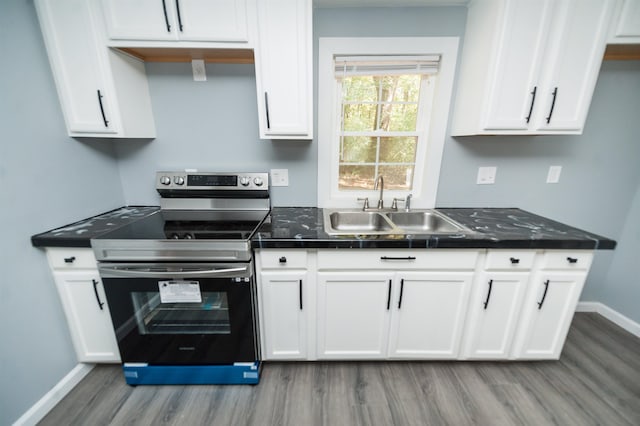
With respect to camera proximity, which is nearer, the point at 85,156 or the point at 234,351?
the point at 234,351

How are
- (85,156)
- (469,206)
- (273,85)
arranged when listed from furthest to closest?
1. (469,206)
2. (85,156)
3. (273,85)

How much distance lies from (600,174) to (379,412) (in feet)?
7.76

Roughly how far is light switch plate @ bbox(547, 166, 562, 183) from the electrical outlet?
2659mm

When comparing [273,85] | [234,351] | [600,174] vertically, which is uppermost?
[273,85]

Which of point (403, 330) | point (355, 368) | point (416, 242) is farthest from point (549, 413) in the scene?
point (416, 242)

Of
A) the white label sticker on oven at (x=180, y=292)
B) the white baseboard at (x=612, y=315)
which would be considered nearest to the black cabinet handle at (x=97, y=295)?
the white label sticker on oven at (x=180, y=292)

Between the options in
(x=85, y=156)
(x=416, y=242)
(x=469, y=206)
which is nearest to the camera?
(x=416, y=242)

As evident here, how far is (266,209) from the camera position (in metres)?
1.74

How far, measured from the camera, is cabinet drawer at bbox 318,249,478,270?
1.31m

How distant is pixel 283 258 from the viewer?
129cm

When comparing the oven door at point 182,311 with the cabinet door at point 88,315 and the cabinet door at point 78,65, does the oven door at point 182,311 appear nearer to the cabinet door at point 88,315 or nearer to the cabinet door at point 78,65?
the cabinet door at point 88,315

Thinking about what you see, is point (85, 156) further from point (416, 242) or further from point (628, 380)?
point (628, 380)

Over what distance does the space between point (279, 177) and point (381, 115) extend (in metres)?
0.91

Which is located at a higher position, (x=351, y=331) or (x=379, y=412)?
(x=351, y=331)
